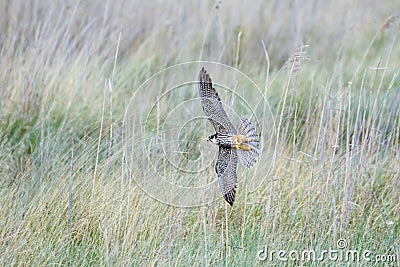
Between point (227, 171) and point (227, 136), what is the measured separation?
0.20 meters

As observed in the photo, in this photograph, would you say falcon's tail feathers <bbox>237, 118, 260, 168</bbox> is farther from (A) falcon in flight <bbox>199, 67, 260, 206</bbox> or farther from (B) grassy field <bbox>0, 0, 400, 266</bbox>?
(B) grassy field <bbox>0, 0, 400, 266</bbox>

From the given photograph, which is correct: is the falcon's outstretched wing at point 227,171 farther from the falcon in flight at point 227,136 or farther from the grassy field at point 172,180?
the grassy field at point 172,180

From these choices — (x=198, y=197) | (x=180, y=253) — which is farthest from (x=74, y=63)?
(x=180, y=253)

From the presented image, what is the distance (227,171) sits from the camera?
2582mm

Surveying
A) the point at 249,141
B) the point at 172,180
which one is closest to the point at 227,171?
the point at 249,141

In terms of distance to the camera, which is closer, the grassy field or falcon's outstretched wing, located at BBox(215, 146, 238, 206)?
falcon's outstretched wing, located at BBox(215, 146, 238, 206)

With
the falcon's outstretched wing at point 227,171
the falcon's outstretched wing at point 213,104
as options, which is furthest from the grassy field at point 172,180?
the falcon's outstretched wing at point 213,104

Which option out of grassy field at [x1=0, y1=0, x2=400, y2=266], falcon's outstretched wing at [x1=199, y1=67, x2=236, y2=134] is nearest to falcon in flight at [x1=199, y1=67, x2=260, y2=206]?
falcon's outstretched wing at [x1=199, y1=67, x2=236, y2=134]

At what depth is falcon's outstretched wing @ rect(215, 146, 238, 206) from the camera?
8.24 feet

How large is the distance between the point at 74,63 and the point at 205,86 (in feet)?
6.57

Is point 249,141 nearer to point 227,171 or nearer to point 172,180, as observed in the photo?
point 227,171

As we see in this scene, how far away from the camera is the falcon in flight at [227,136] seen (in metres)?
2.43

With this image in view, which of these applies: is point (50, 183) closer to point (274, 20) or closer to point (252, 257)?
point (252, 257)

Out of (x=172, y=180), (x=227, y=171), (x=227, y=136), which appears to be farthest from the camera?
(x=172, y=180)
